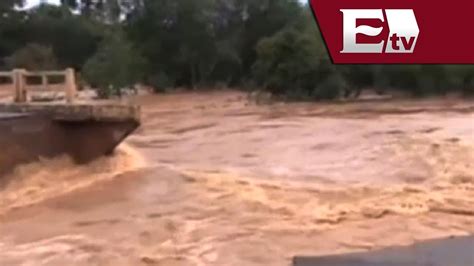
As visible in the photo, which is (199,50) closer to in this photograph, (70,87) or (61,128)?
(70,87)

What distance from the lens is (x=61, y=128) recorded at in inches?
624

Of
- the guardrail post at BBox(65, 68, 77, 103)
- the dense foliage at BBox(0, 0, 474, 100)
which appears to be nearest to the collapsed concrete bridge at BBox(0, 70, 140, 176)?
the guardrail post at BBox(65, 68, 77, 103)

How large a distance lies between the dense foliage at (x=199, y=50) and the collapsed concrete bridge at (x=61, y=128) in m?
22.3

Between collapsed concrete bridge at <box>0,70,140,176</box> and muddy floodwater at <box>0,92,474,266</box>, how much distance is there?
257 millimetres

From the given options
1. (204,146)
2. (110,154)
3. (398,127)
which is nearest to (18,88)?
(110,154)

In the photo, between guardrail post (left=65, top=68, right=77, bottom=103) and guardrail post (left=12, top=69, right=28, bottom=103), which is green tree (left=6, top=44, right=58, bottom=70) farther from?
guardrail post (left=65, top=68, right=77, bottom=103)

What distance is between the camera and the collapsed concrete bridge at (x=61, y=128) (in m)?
15.0

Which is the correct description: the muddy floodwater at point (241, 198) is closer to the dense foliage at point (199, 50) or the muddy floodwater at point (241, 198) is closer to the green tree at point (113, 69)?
the dense foliage at point (199, 50)

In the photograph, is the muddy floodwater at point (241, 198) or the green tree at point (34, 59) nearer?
the muddy floodwater at point (241, 198)

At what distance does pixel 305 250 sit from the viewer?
1027 centimetres

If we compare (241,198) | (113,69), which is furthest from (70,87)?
(113,69)

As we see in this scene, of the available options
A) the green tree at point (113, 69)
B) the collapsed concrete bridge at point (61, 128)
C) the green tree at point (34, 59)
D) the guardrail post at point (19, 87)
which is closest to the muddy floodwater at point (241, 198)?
the collapsed concrete bridge at point (61, 128)

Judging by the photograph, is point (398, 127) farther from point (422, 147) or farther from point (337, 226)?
point (337, 226)

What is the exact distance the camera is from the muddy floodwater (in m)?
10.7
